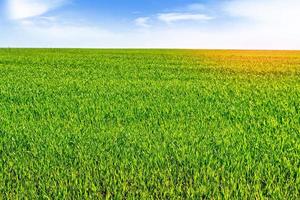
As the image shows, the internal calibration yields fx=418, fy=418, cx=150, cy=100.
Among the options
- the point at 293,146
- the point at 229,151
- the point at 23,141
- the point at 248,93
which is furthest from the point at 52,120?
the point at 248,93

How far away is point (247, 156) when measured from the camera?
16.9ft

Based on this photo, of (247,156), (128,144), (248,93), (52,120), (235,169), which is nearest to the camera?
(235,169)

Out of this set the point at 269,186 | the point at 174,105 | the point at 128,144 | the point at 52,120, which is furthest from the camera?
the point at 174,105

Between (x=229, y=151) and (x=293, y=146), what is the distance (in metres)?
0.97

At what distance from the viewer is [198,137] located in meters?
6.00

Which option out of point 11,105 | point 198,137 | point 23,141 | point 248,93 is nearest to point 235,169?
point 198,137

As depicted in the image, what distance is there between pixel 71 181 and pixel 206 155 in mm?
1681

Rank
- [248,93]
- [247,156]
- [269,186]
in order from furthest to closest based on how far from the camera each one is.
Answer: [248,93] → [247,156] → [269,186]

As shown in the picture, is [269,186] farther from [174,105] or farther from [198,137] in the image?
[174,105]

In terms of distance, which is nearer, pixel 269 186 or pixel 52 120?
pixel 269 186

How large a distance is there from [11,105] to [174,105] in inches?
137

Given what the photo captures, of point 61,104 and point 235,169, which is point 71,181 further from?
point 61,104

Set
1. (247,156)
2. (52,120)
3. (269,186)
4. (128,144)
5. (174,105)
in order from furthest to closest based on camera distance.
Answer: (174,105), (52,120), (128,144), (247,156), (269,186)

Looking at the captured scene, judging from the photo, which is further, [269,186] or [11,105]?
[11,105]
